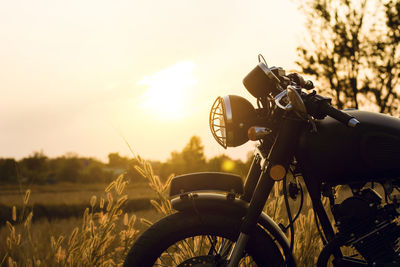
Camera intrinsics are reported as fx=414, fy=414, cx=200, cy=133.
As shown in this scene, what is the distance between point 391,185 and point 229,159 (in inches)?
49.0

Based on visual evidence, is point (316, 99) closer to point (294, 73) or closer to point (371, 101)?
point (294, 73)

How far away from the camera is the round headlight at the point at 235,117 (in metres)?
2.01

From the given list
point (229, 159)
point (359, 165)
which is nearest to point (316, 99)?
point (359, 165)

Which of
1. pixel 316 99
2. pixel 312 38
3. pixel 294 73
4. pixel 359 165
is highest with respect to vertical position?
pixel 312 38

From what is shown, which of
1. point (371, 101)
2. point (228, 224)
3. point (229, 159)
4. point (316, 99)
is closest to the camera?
point (316, 99)

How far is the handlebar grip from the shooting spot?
5.90 ft

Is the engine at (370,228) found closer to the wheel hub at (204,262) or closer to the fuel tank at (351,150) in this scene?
the fuel tank at (351,150)

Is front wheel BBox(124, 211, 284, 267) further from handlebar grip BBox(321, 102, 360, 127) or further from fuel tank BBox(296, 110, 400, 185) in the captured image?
handlebar grip BBox(321, 102, 360, 127)

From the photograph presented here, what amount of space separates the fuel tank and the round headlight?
0.92ft

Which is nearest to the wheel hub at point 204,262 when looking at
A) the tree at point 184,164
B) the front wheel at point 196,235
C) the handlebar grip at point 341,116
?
the front wheel at point 196,235

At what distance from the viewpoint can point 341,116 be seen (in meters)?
1.82

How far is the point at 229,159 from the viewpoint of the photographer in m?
3.13

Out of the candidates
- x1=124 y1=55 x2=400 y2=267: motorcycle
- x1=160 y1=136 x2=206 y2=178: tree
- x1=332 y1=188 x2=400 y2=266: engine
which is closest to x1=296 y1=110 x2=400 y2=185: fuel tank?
x1=124 y1=55 x2=400 y2=267: motorcycle

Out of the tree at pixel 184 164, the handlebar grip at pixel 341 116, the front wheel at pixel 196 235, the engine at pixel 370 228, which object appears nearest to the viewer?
the handlebar grip at pixel 341 116
